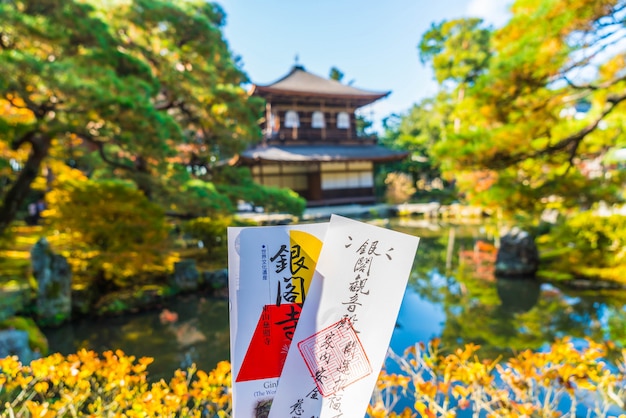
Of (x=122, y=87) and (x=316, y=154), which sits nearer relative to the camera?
(x=122, y=87)

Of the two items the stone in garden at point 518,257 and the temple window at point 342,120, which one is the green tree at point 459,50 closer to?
the temple window at point 342,120

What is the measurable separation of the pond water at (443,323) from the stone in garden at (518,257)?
0.28 m

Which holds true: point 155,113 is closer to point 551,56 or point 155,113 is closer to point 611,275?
point 551,56

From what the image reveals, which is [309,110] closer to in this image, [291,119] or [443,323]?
[291,119]

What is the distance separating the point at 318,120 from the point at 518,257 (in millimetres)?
12329

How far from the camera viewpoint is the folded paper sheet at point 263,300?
Answer: 1.04 m

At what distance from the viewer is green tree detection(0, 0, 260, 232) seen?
3979 millimetres

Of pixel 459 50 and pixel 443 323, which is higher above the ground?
pixel 459 50

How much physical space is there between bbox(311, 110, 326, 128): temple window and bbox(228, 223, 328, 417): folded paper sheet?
52.7 feet

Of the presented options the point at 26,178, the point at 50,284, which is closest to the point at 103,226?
the point at 50,284

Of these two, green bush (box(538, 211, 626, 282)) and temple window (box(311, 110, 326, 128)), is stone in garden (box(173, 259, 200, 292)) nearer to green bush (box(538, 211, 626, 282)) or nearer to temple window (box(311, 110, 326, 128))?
green bush (box(538, 211, 626, 282))

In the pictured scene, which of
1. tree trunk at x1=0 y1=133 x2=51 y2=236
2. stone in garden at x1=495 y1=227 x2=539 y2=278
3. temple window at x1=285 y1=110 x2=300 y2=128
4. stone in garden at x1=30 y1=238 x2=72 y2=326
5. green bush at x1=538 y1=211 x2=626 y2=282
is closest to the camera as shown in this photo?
stone in garden at x1=30 y1=238 x2=72 y2=326

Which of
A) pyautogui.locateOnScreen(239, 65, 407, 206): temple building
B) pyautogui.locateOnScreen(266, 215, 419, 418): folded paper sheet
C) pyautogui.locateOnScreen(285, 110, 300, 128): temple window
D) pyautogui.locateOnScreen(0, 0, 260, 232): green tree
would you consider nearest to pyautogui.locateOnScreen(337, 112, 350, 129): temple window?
pyautogui.locateOnScreen(239, 65, 407, 206): temple building

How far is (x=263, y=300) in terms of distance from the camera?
1074 mm
